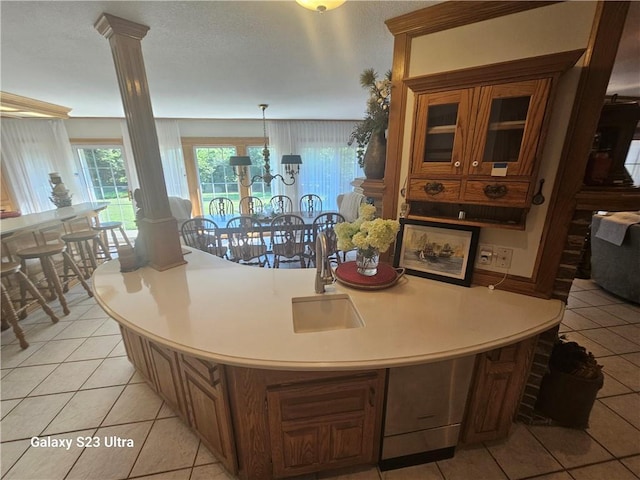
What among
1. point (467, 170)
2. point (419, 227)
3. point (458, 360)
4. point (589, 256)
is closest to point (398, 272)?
point (419, 227)

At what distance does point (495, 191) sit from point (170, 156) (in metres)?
5.94

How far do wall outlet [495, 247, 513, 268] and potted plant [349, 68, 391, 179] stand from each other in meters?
0.82

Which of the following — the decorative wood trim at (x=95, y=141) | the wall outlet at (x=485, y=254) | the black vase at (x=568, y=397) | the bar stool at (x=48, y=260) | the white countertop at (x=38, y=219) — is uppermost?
the decorative wood trim at (x=95, y=141)

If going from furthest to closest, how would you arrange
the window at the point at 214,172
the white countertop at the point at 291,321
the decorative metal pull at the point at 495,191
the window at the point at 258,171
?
the window at the point at 258,171 → the window at the point at 214,172 → the decorative metal pull at the point at 495,191 → the white countertop at the point at 291,321

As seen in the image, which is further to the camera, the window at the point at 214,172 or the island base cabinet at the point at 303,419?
the window at the point at 214,172

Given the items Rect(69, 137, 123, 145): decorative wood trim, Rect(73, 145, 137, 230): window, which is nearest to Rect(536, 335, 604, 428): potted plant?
Rect(73, 145, 137, 230): window

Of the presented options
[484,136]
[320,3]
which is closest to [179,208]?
[320,3]

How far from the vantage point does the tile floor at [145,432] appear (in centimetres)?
142

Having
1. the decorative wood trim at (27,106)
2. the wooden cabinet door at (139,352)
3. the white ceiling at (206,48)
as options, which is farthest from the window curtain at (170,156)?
the wooden cabinet door at (139,352)

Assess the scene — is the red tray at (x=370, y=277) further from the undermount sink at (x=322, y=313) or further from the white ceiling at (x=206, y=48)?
the white ceiling at (x=206, y=48)

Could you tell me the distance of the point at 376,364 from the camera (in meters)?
1.00

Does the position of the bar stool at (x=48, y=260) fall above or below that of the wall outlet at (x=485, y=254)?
below

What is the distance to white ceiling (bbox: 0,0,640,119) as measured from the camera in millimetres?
1396

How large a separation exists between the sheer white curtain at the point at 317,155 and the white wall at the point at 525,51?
15.6 ft
